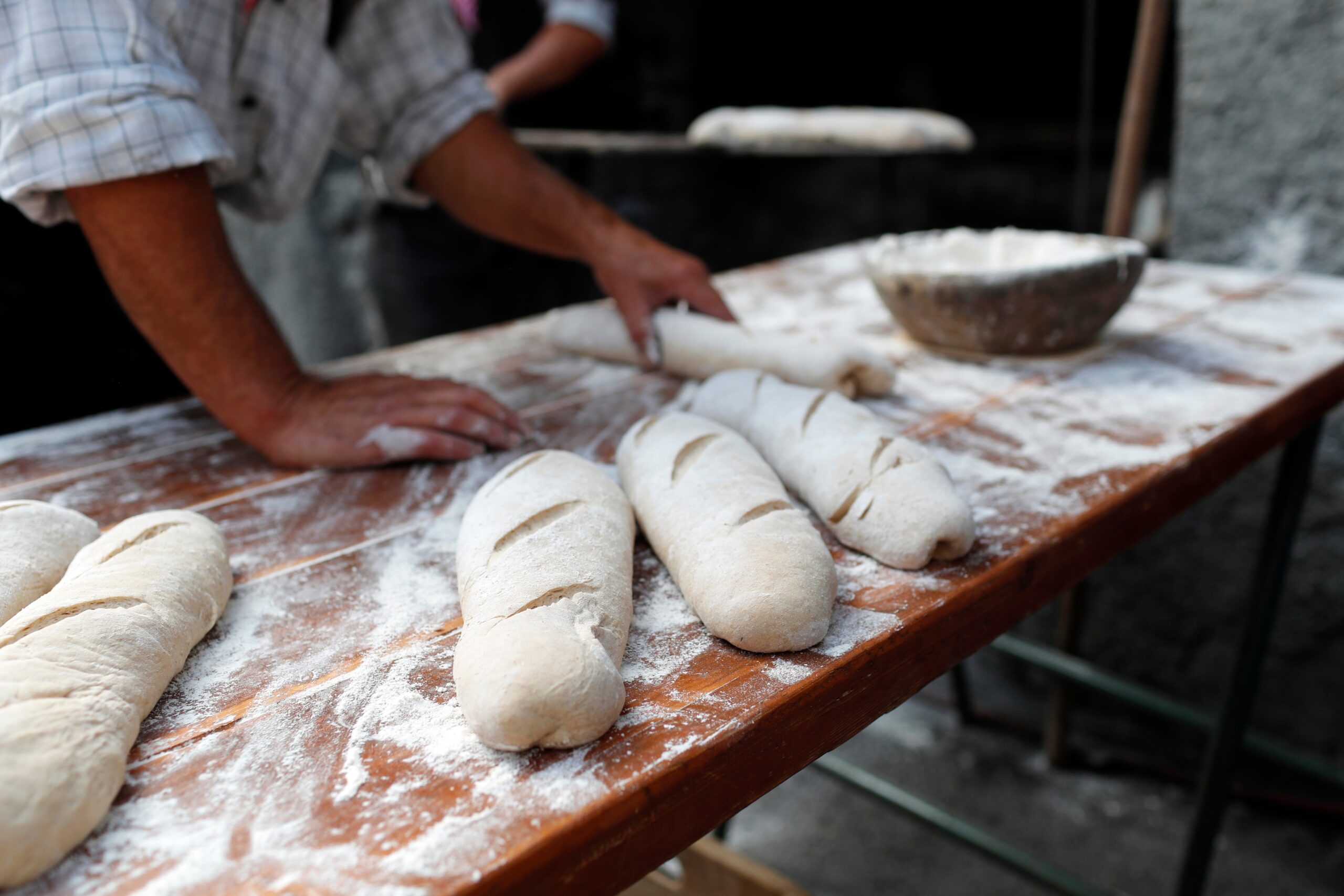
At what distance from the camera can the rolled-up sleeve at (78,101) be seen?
1057 mm

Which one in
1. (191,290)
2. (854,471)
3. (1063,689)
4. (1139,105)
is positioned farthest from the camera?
(1063,689)

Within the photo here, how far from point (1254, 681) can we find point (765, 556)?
150cm

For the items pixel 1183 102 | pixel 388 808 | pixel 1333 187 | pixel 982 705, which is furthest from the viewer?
pixel 982 705

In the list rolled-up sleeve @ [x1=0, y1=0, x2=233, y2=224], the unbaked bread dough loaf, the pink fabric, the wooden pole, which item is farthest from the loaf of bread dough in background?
the unbaked bread dough loaf

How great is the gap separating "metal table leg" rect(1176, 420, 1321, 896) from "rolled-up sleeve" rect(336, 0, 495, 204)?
186 cm

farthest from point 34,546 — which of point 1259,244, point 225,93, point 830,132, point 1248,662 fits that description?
point 830,132

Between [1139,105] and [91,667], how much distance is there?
258cm

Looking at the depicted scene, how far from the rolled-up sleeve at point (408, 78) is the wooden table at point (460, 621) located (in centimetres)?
53

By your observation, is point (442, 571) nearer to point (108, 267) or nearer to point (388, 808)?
point (388, 808)

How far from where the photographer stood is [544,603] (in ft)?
2.61

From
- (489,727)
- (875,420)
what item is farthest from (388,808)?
(875,420)

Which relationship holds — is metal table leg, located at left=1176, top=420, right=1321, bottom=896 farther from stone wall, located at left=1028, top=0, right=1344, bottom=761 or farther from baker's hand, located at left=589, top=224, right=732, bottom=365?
baker's hand, located at left=589, top=224, right=732, bottom=365

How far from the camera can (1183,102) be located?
2.38 m

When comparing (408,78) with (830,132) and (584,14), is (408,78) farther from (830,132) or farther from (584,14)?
(830,132)
